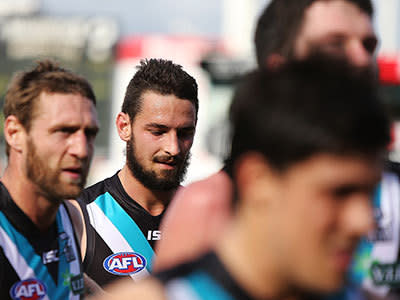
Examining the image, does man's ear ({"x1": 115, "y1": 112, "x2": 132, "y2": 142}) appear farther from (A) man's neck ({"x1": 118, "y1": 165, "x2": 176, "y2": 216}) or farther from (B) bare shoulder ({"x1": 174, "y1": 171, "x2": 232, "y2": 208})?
(B) bare shoulder ({"x1": 174, "y1": 171, "x2": 232, "y2": 208})

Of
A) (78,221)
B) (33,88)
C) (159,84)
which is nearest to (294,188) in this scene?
(33,88)

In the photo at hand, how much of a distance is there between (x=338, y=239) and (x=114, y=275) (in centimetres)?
281

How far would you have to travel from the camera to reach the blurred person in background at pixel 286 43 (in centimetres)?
168

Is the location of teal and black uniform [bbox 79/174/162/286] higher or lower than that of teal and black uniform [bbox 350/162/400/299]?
lower

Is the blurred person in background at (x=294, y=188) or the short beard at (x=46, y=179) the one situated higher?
the blurred person in background at (x=294, y=188)

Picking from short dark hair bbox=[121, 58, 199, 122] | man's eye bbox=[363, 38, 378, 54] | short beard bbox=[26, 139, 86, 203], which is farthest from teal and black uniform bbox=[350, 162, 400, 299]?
short dark hair bbox=[121, 58, 199, 122]

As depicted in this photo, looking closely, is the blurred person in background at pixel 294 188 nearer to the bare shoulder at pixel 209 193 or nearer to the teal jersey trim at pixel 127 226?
the bare shoulder at pixel 209 193

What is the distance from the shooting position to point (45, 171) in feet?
11.1

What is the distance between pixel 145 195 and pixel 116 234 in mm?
317

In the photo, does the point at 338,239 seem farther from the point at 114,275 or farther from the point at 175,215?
the point at 114,275

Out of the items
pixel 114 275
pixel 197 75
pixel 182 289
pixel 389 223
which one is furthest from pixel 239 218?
pixel 197 75

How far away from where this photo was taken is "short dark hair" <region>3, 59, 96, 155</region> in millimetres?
3457

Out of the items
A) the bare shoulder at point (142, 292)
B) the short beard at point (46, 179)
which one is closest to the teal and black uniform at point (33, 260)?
the short beard at point (46, 179)

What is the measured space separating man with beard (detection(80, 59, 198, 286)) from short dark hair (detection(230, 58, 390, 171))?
106 inches
